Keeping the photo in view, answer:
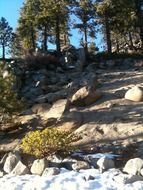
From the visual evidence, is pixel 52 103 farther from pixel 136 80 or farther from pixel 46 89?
pixel 136 80

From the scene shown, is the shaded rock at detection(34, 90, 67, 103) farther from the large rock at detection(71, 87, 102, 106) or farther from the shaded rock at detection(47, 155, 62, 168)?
the shaded rock at detection(47, 155, 62, 168)

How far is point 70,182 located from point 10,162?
269 cm

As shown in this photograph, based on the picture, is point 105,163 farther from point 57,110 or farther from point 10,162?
point 57,110

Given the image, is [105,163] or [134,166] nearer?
[134,166]

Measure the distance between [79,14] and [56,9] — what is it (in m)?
2.39

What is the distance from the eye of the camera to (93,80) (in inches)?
842

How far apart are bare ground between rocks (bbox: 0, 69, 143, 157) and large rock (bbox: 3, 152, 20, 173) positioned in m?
2.39

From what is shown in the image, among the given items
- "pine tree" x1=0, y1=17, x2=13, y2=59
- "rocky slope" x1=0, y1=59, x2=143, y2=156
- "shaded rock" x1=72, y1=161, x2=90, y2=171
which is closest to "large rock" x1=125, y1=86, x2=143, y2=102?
"rocky slope" x1=0, y1=59, x2=143, y2=156

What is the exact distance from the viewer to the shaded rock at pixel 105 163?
1256cm

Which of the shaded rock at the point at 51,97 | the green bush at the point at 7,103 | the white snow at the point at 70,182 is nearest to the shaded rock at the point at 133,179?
the white snow at the point at 70,182

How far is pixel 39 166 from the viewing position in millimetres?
12953

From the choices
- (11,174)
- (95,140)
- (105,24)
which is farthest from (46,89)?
(105,24)

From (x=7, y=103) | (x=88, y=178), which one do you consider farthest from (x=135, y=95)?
(x=88, y=178)

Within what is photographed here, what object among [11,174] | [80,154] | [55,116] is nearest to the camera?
[11,174]
